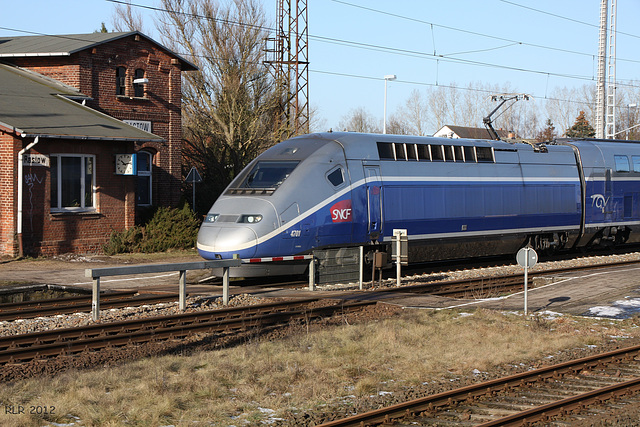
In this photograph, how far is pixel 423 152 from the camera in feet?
67.1

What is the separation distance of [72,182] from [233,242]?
9949 millimetres

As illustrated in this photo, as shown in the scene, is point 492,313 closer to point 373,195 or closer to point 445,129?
point 373,195

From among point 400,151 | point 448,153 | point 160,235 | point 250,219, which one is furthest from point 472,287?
point 160,235

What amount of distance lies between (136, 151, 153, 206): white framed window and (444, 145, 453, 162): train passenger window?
12875mm

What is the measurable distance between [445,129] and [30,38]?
5266cm

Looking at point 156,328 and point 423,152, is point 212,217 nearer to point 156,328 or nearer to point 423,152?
point 156,328

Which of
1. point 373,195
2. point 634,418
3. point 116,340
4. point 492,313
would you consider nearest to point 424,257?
point 373,195

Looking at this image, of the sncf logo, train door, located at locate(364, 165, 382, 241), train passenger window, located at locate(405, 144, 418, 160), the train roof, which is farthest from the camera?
train passenger window, located at locate(405, 144, 418, 160)

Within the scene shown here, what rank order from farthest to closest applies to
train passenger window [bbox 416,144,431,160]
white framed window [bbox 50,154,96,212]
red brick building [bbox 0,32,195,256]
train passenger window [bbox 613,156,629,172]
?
train passenger window [bbox 613,156,629,172] < white framed window [bbox 50,154,96,212] < red brick building [bbox 0,32,195,256] < train passenger window [bbox 416,144,431,160]

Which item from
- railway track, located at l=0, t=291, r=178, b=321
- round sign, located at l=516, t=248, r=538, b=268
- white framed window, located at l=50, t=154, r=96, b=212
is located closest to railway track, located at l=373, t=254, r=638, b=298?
round sign, located at l=516, t=248, r=538, b=268

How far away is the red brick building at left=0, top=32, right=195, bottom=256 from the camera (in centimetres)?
2258

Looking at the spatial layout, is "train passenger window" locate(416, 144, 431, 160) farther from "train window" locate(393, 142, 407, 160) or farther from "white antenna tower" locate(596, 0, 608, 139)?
"white antenna tower" locate(596, 0, 608, 139)

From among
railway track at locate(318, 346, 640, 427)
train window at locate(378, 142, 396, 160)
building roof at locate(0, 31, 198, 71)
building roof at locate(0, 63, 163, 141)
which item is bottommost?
railway track at locate(318, 346, 640, 427)

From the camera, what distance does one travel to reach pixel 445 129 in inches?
3091
